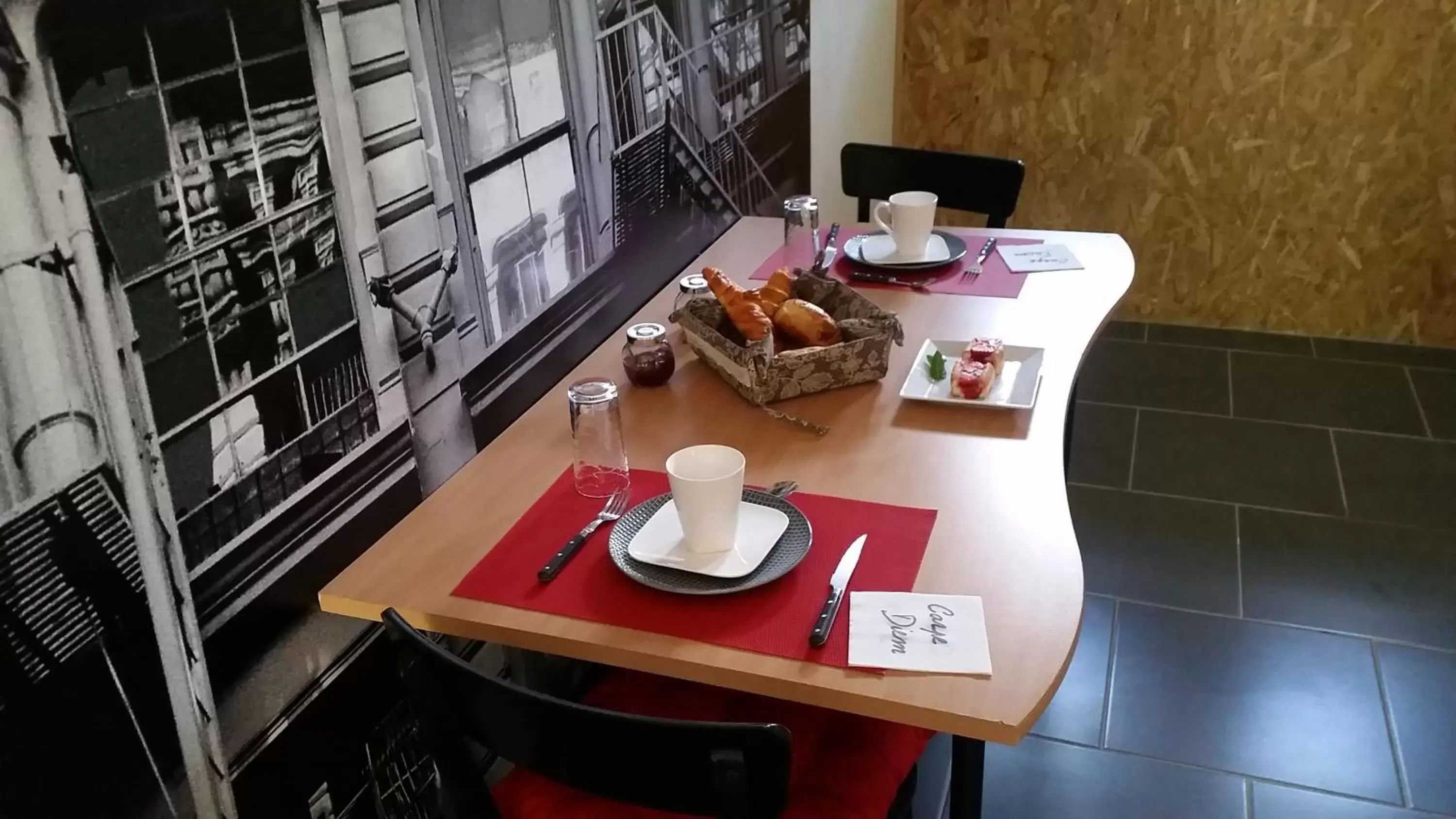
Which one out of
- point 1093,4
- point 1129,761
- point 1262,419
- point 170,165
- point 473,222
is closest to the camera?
point 170,165

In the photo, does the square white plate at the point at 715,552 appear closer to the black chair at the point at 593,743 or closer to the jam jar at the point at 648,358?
the black chair at the point at 593,743

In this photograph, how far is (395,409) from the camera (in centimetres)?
148

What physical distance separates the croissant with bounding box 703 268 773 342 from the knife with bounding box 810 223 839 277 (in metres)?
0.27

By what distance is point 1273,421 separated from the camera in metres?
3.00

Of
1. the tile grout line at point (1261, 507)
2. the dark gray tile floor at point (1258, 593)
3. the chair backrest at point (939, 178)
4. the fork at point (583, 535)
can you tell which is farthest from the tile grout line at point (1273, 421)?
the fork at point (583, 535)

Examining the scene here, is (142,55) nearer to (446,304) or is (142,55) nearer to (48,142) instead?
(48,142)

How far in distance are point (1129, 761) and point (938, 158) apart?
4.36ft

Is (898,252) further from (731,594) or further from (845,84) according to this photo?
(845,84)

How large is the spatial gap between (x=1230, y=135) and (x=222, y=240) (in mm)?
3038

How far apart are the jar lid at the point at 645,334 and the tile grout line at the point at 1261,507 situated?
1439 mm

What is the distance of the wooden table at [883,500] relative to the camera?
1057 mm

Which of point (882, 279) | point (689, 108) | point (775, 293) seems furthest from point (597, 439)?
point (689, 108)

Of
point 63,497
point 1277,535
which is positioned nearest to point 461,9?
point 63,497

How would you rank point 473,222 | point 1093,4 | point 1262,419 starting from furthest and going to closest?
point 1093,4
point 1262,419
point 473,222
